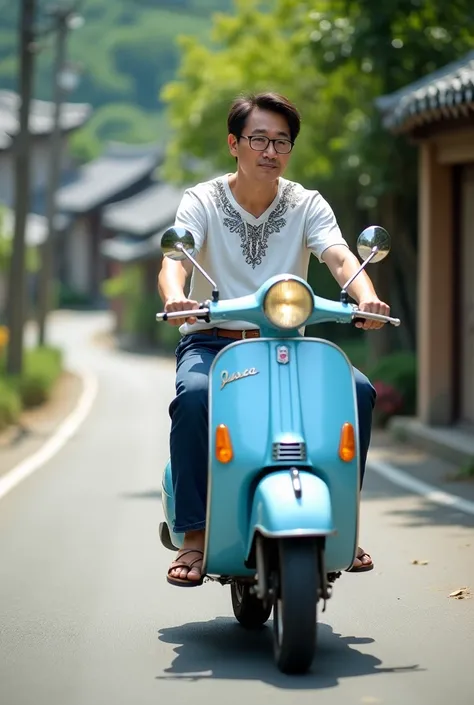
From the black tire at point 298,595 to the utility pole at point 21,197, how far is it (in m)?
19.1

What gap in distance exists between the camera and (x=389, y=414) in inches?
742

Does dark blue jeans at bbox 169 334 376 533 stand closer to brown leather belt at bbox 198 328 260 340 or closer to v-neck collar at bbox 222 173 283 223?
brown leather belt at bbox 198 328 260 340

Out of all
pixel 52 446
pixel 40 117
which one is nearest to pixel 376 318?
pixel 52 446

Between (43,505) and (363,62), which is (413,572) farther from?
(363,62)

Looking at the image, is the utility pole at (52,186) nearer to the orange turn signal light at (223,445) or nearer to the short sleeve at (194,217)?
the short sleeve at (194,217)

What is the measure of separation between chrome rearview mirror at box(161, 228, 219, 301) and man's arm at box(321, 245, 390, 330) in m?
0.56

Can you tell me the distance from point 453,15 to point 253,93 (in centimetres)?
1452

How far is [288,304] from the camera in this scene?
552cm

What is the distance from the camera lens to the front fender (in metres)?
5.25

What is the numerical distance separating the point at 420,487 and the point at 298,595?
7201mm

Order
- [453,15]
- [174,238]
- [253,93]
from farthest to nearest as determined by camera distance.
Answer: [453,15], [253,93], [174,238]

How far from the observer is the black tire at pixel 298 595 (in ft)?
17.2

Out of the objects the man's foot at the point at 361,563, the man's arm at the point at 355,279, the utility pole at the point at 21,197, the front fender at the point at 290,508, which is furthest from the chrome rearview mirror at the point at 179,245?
the utility pole at the point at 21,197

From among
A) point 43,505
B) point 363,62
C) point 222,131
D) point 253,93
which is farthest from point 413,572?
point 222,131
